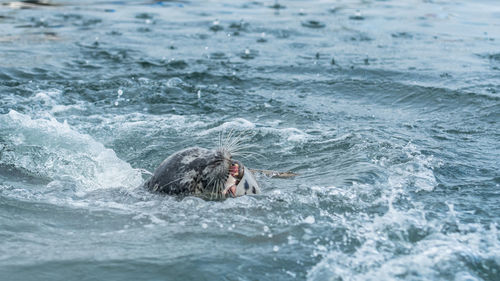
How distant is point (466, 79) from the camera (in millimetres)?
9156

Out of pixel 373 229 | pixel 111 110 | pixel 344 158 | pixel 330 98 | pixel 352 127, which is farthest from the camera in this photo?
pixel 330 98

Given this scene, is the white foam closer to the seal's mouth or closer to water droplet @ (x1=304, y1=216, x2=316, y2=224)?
the seal's mouth

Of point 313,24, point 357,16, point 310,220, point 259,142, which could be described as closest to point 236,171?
point 310,220

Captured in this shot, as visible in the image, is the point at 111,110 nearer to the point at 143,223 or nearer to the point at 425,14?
the point at 143,223

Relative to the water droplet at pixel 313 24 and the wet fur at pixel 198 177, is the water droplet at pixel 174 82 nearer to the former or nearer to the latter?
the wet fur at pixel 198 177

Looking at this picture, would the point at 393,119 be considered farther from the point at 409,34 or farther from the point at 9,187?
the point at 409,34

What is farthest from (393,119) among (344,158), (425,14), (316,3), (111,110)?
(316,3)

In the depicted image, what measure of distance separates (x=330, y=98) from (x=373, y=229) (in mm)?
4341

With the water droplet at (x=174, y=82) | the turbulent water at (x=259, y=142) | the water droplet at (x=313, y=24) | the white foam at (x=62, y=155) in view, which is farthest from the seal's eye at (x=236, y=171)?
the water droplet at (x=313, y=24)

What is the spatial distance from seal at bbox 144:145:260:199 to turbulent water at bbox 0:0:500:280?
3.8 inches

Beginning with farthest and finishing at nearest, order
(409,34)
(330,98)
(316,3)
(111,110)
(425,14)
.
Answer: (316,3), (425,14), (409,34), (330,98), (111,110)

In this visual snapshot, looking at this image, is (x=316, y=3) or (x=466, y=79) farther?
(x=316, y=3)

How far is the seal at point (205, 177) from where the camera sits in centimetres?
505

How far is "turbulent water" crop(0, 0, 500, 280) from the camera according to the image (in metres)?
4.21
